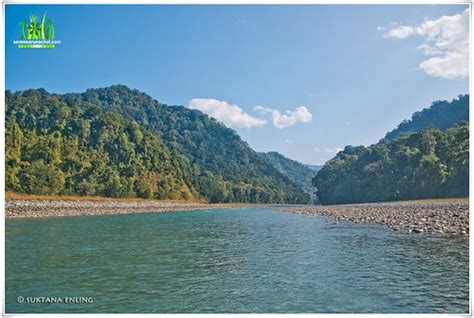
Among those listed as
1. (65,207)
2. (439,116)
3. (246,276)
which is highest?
(439,116)

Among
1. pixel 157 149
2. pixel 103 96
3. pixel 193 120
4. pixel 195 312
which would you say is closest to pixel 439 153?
pixel 157 149

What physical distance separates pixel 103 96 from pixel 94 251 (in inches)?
6709

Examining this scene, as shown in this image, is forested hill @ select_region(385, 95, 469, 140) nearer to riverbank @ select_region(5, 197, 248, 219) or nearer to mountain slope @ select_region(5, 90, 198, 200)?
mountain slope @ select_region(5, 90, 198, 200)

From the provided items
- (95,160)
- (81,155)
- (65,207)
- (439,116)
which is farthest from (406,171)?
(439,116)

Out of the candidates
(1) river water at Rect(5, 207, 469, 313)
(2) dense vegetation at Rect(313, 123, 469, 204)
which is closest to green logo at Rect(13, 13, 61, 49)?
(1) river water at Rect(5, 207, 469, 313)

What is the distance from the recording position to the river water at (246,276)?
735cm

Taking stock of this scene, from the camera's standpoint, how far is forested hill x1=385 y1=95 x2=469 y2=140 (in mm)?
127344

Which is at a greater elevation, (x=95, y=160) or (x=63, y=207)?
(x=95, y=160)

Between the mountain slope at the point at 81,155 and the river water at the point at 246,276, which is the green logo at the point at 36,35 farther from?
the mountain slope at the point at 81,155

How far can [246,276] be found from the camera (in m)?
9.53

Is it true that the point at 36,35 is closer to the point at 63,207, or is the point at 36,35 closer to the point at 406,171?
the point at 63,207

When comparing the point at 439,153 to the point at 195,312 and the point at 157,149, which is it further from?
the point at 195,312

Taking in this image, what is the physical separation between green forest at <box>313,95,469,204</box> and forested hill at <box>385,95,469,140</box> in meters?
8.61

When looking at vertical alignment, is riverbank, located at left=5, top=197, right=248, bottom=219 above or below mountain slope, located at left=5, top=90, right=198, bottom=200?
below
